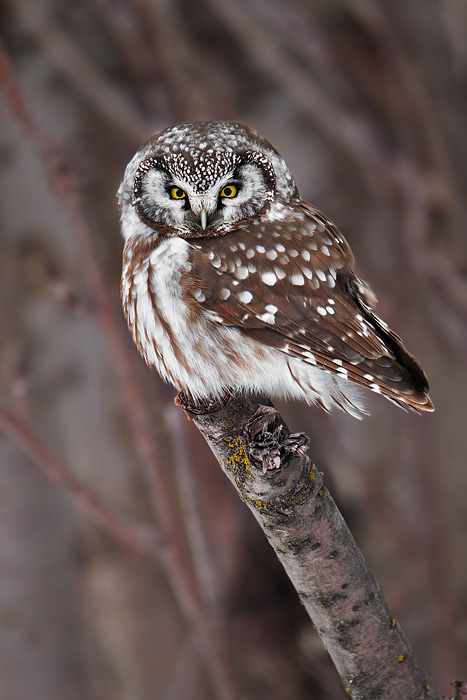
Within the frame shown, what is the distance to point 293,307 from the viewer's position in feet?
4.77

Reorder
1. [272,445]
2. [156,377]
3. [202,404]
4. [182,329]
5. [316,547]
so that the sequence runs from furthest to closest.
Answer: [156,377] < [182,329] < [202,404] < [316,547] < [272,445]

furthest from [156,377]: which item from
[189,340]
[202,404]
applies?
[202,404]

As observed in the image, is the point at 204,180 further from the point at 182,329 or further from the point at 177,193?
the point at 182,329

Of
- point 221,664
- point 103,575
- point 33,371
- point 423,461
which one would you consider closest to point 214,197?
point 33,371

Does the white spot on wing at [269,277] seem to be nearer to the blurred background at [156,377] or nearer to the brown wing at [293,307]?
the brown wing at [293,307]

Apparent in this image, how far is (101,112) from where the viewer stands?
3201 millimetres

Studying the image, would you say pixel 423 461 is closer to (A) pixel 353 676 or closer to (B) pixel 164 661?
(B) pixel 164 661

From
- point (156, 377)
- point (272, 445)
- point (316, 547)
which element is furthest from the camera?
point (156, 377)

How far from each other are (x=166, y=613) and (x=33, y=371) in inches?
51.0

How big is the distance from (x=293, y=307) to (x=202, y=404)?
0.29 metres

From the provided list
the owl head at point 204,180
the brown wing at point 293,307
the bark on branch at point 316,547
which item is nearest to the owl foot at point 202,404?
the bark on branch at point 316,547

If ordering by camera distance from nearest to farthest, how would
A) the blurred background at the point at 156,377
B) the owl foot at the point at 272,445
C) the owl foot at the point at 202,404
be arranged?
the owl foot at the point at 272,445
the owl foot at the point at 202,404
the blurred background at the point at 156,377

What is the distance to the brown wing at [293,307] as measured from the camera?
1441mm

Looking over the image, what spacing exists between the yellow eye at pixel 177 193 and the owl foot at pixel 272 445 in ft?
1.91
